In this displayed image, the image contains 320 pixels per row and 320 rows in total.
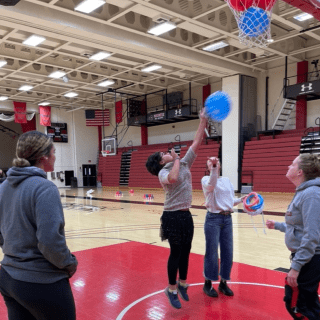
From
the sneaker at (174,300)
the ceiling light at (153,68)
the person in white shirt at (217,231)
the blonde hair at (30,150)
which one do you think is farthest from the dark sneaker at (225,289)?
the ceiling light at (153,68)

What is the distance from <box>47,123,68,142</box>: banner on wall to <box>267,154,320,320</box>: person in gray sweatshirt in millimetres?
22233

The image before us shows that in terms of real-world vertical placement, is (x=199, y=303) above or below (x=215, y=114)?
below

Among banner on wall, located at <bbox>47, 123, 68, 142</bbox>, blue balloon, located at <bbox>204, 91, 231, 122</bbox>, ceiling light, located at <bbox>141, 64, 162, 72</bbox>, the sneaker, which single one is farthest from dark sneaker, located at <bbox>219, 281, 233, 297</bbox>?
banner on wall, located at <bbox>47, 123, 68, 142</bbox>

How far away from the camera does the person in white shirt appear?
3230 millimetres

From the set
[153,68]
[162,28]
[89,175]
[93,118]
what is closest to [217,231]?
[162,28]

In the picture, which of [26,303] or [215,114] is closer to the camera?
[26,303]

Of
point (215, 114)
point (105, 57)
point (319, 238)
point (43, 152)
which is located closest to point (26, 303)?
point (43, 152)

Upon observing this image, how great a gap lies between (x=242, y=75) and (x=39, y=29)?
8.90 metres

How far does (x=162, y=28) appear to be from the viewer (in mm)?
10242

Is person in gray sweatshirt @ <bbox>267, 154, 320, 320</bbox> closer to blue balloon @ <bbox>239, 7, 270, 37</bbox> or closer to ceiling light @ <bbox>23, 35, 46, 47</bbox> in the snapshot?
blue balloon @ <bbox>239, 7, 270, 37</bbox>

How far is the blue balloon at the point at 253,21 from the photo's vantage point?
4449 mm

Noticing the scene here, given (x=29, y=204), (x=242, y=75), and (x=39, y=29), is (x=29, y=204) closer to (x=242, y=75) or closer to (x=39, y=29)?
(x=39, y=29)

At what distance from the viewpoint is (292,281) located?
1950 mm

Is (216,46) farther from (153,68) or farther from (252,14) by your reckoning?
(252,14)
